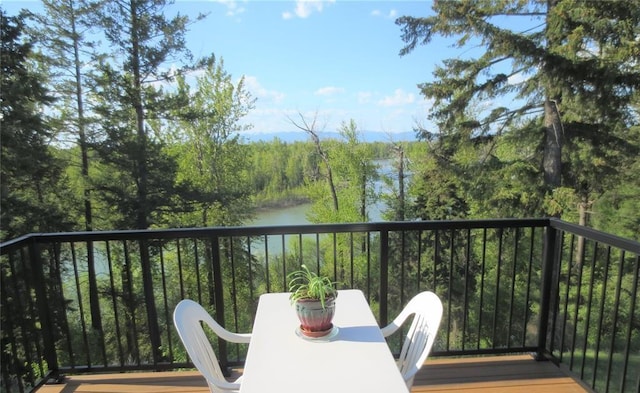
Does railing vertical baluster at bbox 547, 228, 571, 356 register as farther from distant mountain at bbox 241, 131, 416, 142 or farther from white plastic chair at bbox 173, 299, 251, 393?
distant mountain at bbox 241, 131, 416, 142

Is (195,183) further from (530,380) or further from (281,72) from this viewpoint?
(530,380)

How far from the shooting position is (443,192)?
464 inches

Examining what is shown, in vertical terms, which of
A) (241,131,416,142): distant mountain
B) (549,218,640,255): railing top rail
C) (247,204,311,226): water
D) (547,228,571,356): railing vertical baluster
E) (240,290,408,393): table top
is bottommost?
(247,204,311,226): water

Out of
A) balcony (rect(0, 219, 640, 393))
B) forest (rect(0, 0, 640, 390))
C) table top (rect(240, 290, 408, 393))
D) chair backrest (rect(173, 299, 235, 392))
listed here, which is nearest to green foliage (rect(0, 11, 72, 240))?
forest (rect(0, 0, 640, 390))

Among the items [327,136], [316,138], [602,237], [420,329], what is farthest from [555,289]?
[327,136]

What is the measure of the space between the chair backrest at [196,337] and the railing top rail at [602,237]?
199 centimetres

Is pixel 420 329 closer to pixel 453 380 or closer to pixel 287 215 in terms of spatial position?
Result: pixel 453 380

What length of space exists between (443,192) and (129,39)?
9.99 m

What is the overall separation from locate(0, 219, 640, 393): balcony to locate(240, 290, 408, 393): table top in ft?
2.75

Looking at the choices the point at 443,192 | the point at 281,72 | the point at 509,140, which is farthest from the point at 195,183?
the point at 509,140

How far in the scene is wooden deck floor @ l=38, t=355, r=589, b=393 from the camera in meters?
2.24

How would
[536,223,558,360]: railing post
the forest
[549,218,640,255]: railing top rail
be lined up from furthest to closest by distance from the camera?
the forest, [536,223,558,360]: railing post, [549,218,640,255]: railing top rail

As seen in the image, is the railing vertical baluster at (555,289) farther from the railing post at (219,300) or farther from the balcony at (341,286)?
the railing post at (219,300)

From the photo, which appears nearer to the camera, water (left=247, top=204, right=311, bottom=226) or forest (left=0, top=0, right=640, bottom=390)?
forest (left=0, top=0, right=640, bottom=390)
